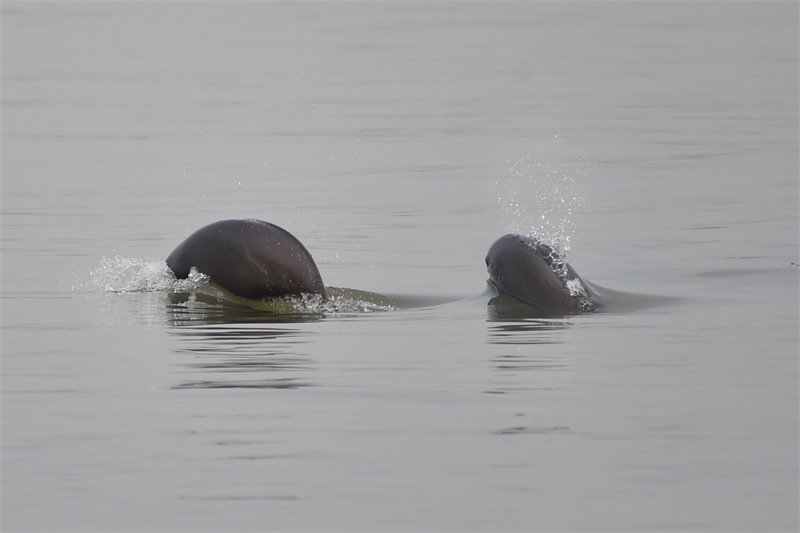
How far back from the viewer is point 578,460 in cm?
721

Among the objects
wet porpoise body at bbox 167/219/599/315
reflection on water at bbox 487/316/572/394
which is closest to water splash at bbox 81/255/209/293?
wet porpoise body at bbox 167/219/599/315

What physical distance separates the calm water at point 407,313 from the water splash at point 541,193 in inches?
3.2

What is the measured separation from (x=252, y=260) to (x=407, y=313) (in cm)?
109

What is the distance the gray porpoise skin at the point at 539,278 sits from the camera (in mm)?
11516

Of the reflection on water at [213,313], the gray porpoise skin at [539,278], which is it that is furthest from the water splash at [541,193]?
the reflection on water at [213,313]

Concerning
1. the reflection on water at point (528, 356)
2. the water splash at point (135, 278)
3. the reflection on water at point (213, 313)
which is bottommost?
the reflection on water at point (528, 356)

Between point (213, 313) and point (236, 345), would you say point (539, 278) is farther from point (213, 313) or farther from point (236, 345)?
point (236, 345)

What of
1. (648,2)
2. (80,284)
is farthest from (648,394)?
(648,2)

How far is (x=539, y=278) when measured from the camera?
11555mm

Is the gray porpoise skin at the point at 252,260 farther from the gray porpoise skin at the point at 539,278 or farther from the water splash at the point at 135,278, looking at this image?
the gray porpoise skin at the point at 539,278

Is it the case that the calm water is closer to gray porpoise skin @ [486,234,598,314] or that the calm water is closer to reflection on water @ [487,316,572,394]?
reflection on water @ [487,316,572,394]

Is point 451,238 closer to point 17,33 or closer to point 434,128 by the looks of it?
point 434,128

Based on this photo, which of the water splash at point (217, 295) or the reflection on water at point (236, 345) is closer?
the reflection on water at point (236, 345)

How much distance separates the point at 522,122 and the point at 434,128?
137 centimetres
